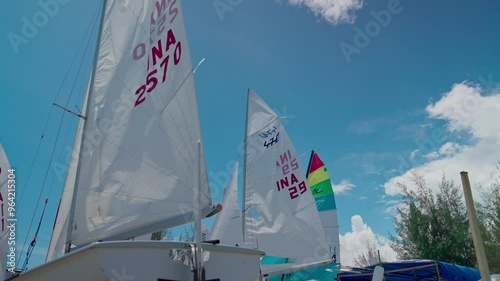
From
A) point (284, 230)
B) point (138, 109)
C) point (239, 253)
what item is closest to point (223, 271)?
point (239, 253)

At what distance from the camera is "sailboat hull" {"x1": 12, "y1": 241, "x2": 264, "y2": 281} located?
429cm

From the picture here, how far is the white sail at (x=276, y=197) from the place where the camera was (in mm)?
12602

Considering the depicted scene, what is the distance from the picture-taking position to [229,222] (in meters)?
14.2

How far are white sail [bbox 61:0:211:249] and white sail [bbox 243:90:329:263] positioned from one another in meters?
6.45

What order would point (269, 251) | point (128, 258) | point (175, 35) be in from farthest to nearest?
point (269, 251) → point (175, 35) → point (128, 258)

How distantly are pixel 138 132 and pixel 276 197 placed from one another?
26.0 feet

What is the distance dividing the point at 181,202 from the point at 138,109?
1889 mm

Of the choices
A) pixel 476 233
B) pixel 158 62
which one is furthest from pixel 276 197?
pixel 476 233

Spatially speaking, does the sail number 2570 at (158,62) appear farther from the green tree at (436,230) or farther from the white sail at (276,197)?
the green tree at (436,230)

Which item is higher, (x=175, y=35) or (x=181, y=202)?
(x=175, y=35)

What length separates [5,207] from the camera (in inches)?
365

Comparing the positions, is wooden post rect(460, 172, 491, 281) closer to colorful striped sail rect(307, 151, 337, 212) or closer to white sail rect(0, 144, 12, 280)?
white sail rect(0, 144, 12, 280)

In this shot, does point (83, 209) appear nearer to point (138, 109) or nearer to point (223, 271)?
point (138, 109)

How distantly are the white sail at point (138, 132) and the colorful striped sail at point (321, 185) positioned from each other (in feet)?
48.6
